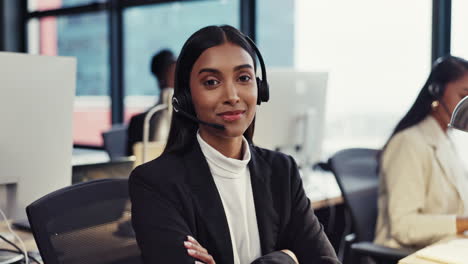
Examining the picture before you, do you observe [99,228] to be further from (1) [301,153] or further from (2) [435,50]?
(2) [435,50]

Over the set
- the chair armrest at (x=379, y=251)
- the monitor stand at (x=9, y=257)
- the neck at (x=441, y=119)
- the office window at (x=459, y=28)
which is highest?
the office window at (x=459, y=28)

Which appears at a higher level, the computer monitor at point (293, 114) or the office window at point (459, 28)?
the office window at point (459, 28)

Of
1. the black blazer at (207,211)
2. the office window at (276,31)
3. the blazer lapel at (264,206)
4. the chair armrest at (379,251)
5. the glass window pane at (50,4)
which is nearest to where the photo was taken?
the black blazer at (207,211)

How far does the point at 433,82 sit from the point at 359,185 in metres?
0.48

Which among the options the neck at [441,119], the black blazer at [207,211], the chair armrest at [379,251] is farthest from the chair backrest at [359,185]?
the black blazer at [207,211]

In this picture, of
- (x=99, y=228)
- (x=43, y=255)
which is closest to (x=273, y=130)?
(x=99, y=228)

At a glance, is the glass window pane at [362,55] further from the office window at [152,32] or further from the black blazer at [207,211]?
the black blazer at [207,211]

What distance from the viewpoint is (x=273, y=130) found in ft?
8.49

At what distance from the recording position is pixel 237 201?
1.31 meters

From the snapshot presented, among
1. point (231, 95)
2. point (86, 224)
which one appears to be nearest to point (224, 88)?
point (231, 95)

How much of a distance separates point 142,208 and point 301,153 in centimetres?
161

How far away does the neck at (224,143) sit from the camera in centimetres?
130

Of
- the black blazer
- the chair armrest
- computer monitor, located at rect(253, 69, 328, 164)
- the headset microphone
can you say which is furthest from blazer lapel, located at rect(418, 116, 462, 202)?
the headset microphone

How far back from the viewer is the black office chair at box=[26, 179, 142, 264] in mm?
1286
